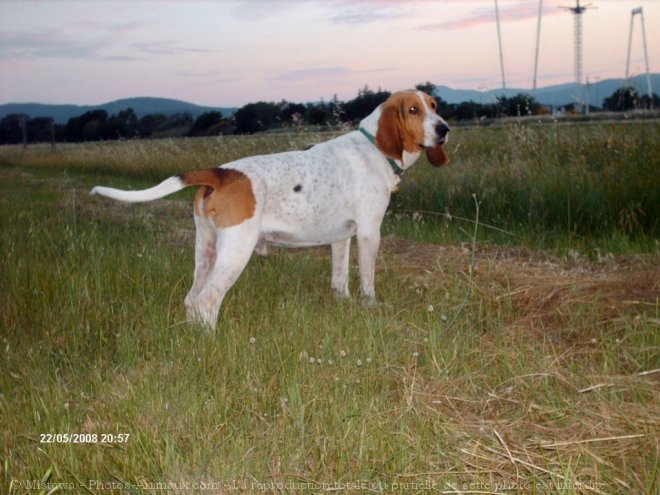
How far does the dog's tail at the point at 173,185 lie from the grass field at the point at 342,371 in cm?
89

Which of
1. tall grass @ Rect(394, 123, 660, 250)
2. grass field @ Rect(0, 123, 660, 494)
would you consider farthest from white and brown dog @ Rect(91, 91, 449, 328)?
tall grass @ Rect(394, 123, 660, 250)

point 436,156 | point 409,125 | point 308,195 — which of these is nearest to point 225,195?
point 308,195

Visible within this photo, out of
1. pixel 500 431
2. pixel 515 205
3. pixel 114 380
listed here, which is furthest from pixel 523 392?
pixel 515 205

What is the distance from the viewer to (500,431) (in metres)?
3.73

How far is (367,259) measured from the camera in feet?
19.7

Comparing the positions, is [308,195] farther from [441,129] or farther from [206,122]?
[206,122]

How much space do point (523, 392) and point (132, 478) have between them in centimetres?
203

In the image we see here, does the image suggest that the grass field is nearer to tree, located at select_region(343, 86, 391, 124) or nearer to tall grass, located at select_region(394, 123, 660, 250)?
tall grass, located at select_region(394, 123, 660, 250)

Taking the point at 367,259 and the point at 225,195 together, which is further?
the point at 367,259

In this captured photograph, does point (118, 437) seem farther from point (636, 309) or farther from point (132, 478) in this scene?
point (636, 309)

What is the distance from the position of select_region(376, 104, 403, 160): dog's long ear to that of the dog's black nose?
30cm

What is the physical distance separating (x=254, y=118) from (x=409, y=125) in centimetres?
1364

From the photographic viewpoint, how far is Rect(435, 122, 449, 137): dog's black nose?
591 cm

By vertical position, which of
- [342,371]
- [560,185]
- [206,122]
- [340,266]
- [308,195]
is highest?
[206,122]
